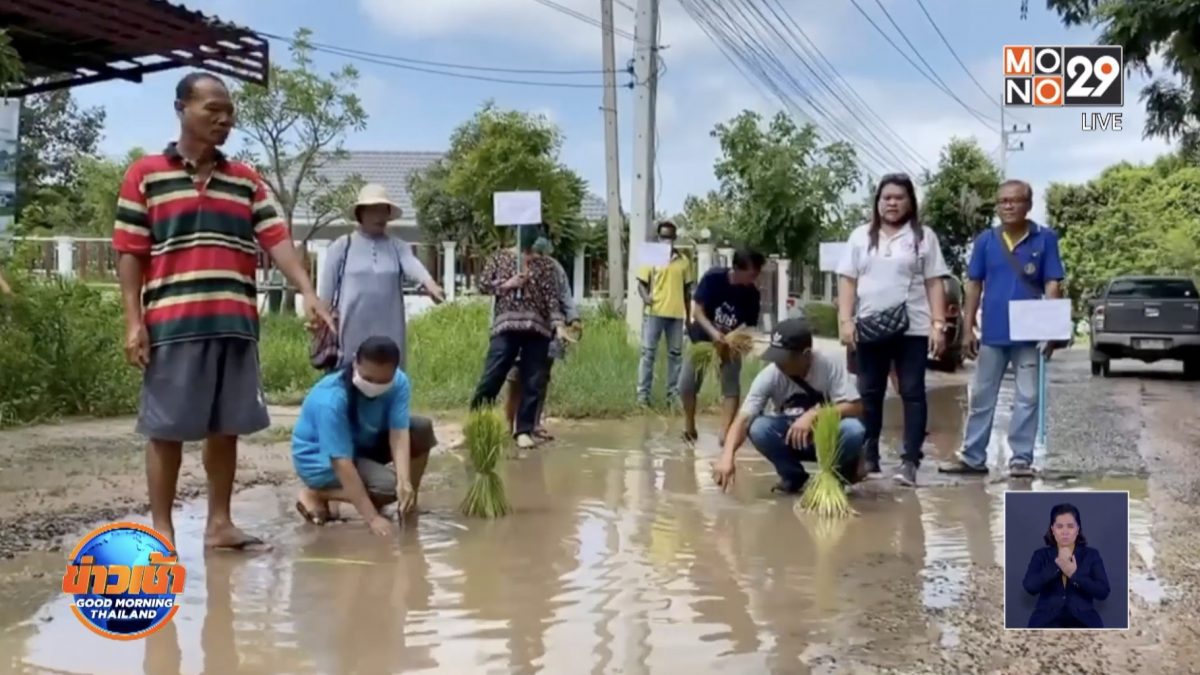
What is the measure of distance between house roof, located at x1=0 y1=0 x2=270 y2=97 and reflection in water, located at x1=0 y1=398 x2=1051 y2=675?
7008mm

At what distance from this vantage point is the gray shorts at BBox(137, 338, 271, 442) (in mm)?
4844

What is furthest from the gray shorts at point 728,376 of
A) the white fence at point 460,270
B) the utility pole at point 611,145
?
the utility pole at point 611,145

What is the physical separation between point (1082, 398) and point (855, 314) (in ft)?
24.6

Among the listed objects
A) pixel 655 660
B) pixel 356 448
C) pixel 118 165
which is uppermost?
pixel 118 165

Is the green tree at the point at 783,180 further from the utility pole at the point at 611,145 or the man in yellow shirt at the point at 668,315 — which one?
the man in yellow shirt at the point at 668,315

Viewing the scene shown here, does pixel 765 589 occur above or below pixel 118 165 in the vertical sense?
below

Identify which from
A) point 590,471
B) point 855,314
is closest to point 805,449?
point 855,314

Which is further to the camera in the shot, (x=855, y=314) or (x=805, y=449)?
(x=855, y=314)

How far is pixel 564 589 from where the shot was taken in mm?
4758

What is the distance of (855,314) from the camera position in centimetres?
729

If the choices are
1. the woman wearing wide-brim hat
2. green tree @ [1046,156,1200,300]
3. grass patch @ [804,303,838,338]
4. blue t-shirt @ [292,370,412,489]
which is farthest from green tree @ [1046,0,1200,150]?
green tree @ [1046,156,1200,300]

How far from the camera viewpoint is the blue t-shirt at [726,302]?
8.80 m

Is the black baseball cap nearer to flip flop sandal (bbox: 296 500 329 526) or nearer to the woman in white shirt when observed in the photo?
the woman in white shirt

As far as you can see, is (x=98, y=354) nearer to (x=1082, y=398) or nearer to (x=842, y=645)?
(x=842, y=645)
